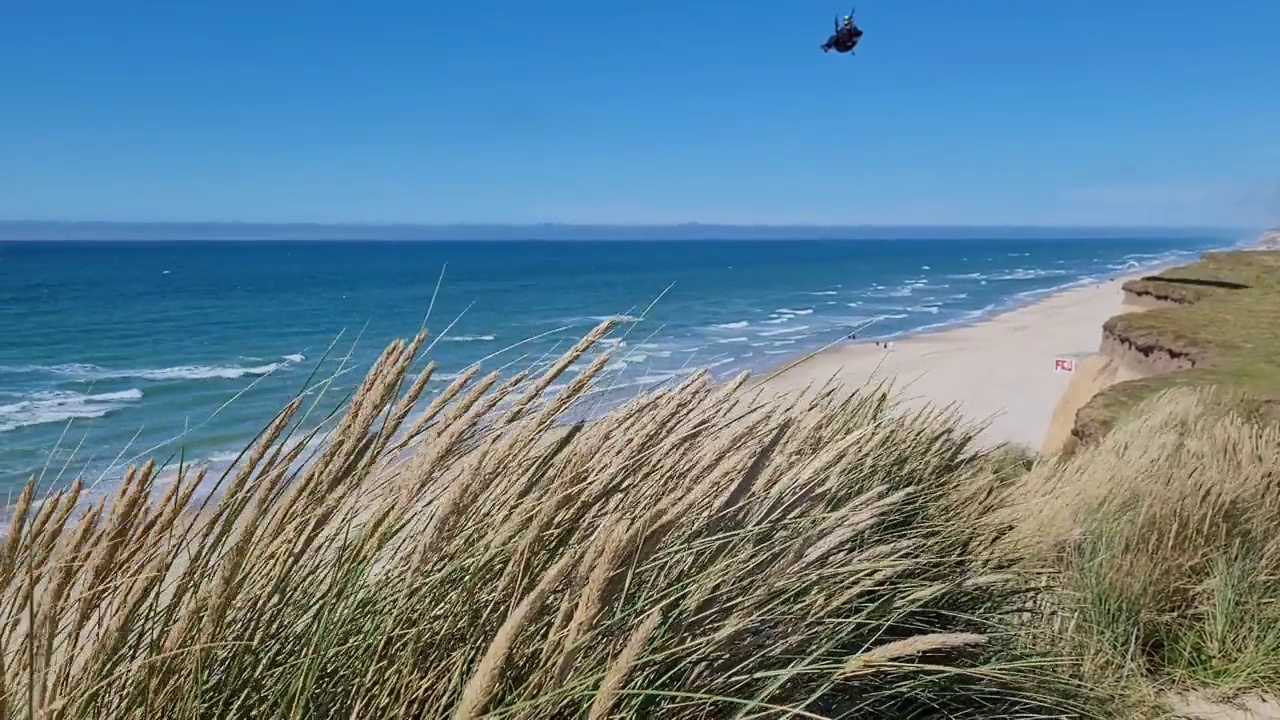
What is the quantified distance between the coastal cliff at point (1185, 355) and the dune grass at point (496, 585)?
5577mm

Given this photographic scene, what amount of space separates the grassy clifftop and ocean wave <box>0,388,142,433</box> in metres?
19.4

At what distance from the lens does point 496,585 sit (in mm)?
1532

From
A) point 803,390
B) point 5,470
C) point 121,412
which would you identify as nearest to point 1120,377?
point 803,390

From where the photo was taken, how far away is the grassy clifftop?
7.56m

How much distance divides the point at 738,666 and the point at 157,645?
92cm

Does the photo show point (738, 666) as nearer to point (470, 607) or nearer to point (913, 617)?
point (470, 607)

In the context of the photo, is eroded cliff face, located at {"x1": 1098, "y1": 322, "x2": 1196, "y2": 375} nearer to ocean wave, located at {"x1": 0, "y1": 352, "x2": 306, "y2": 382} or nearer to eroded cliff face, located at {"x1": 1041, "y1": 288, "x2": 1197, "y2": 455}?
eroded cliff face, located at {"x1": 1041, "y1": 288, "x2": 1197, "y2": 455}

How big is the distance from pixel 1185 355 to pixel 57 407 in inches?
957

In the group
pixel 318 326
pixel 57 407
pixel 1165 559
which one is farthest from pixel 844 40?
pixel 318 326

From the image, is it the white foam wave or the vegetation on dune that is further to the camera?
→ the white foam wave

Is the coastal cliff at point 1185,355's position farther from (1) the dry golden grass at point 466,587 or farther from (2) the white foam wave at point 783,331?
(2) the white foam wave at point 783,331

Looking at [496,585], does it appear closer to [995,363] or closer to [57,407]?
[57,407]

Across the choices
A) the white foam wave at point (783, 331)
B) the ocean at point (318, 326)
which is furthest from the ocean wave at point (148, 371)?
the white foam wave at point (783, 331)

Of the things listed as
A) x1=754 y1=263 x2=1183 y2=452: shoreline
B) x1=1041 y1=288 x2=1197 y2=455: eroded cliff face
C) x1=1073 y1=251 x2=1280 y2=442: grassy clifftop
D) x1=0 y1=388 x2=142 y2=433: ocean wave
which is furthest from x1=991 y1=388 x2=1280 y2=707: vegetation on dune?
x1=0 y1=388 x2=142 y2=433: ocean wave
